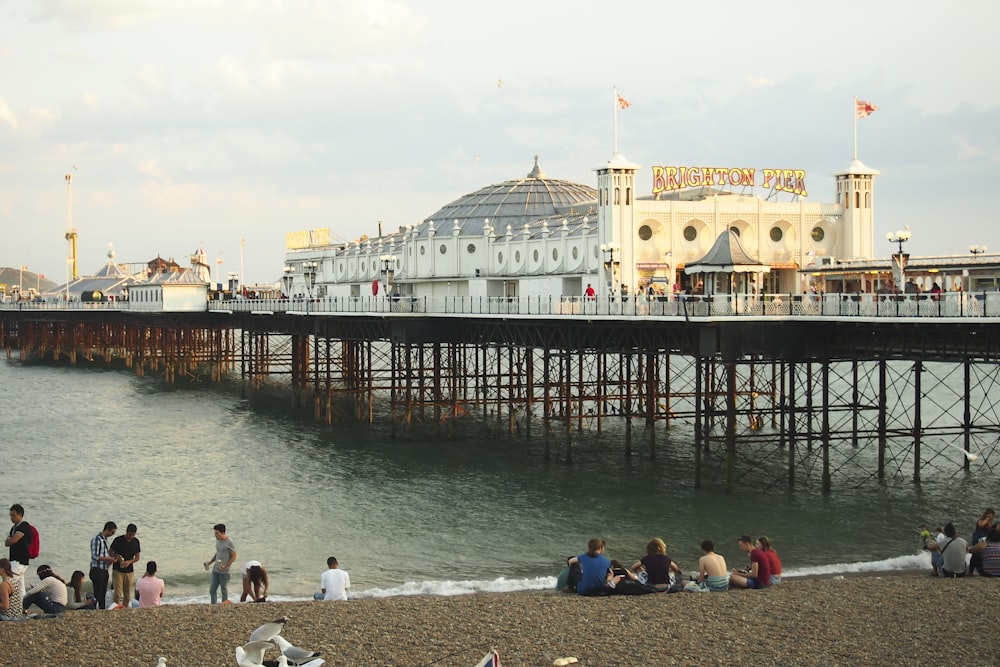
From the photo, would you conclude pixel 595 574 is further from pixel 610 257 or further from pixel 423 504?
pixel 610 257

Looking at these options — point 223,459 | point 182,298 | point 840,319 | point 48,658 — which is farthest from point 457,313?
point 182,298

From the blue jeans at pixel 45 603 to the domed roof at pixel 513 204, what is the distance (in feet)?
157

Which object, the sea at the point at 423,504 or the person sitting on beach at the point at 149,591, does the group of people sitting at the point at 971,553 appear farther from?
the person sitting on beach at the point at 149,591

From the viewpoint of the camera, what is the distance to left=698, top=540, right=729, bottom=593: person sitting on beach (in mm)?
20641

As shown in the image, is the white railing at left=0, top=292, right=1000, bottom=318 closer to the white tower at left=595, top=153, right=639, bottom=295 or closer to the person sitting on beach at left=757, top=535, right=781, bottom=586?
the white tower at left=595, top=153, right=639, bottom=295

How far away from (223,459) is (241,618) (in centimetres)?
2671

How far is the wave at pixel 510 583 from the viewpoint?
24422mm

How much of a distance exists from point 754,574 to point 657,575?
6.05 ft

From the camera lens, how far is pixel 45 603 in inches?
752

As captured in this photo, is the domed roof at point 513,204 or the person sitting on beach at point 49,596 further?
the domed roof at point 513,204

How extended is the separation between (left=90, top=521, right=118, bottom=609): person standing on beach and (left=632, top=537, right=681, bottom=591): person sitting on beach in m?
9.17

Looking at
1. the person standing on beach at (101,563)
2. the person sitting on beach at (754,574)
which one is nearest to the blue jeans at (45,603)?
the person standing on beach at (101,563)

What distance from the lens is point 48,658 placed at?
16.5 meters

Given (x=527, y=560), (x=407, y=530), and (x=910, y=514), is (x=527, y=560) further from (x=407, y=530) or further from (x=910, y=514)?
(x=910, y=514)
